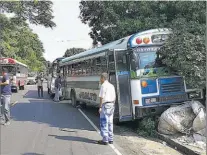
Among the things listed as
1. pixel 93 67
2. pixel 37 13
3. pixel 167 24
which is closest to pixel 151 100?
pixel 93 67

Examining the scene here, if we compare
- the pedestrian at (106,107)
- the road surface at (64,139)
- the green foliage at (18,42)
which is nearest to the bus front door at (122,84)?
the road surface at (64,139)

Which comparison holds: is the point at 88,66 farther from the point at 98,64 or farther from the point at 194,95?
the point at 194,95

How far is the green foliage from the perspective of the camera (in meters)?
27.8

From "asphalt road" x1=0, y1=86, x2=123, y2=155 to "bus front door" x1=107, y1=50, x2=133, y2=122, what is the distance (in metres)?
1.02

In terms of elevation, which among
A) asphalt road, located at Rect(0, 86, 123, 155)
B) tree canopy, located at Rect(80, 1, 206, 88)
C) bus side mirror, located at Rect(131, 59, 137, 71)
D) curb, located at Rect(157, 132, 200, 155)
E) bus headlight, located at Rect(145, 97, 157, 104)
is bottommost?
curb, located at Rect(157, 132, 200, 155)

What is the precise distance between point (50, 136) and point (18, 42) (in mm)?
58187

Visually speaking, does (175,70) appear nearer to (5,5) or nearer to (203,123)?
(203,123)

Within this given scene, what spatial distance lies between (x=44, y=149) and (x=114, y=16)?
1161 centimetres

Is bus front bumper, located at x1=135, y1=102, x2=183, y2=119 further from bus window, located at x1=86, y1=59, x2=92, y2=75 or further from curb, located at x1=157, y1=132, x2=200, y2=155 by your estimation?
bus window, located at x1=86, y1=59, x2=92, y2=75

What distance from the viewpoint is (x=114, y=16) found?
63.6ft

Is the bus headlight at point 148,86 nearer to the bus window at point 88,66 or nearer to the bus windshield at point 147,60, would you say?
the bus windshield at point 147,60

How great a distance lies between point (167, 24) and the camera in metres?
15.9

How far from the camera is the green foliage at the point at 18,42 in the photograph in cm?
2782

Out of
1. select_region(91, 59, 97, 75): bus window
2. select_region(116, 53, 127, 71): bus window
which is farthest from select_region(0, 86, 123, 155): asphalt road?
select_region(116, 53, 127, 71): bus window
